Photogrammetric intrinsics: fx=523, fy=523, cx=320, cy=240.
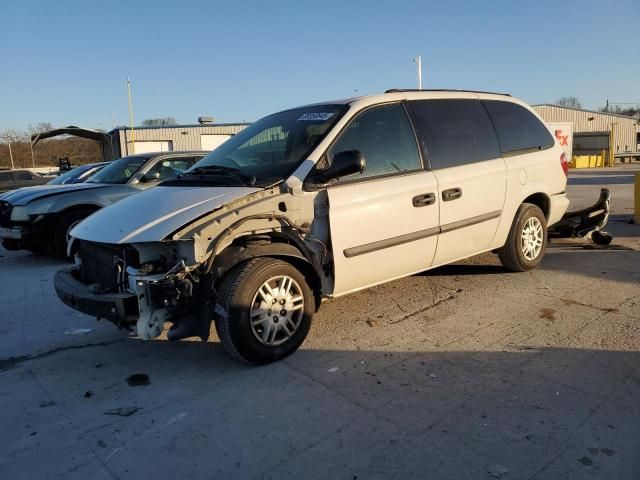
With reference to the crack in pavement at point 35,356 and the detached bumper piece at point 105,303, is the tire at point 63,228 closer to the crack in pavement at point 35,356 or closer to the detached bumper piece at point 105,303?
the crack in pavement at point 35,356

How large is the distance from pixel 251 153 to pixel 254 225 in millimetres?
1113

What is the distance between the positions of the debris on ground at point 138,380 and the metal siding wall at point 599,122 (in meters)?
52.2

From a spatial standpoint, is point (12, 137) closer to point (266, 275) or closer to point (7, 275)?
point (7, 275)

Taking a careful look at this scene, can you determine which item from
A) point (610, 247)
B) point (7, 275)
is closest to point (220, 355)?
point (7, 275)

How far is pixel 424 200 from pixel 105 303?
8.58 feet

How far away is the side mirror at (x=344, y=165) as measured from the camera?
12.6 ft

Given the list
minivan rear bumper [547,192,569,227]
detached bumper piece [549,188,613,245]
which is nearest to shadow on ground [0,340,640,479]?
minivan rear bumper [547,192,569,227]

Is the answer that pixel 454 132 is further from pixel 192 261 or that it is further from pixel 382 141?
pixel 192 261

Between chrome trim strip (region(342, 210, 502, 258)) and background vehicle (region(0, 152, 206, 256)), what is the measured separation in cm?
548

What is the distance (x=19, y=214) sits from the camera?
776 cm

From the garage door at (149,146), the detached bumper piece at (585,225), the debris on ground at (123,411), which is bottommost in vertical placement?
the debris on ground at (123,411)

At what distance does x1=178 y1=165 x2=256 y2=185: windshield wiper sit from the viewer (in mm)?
4042

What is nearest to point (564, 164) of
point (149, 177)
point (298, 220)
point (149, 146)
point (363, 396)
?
point (298, 220)

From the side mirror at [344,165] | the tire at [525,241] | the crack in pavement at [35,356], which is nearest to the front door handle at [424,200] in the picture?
the side mirror at [344,165]
